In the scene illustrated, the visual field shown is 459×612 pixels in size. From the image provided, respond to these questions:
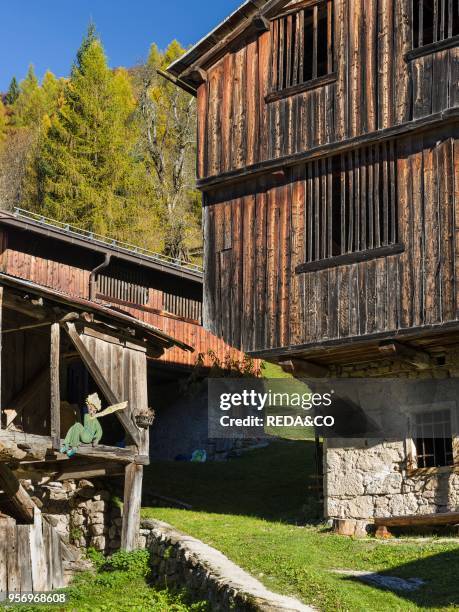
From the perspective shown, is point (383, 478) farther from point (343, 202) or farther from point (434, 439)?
point (343, 202)

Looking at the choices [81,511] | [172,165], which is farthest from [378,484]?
[172,165]

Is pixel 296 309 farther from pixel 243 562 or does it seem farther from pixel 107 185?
pixel 107 185

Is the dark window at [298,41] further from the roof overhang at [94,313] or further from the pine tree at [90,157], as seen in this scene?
the pine tree at [90,157]

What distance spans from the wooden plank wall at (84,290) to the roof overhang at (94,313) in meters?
7.83

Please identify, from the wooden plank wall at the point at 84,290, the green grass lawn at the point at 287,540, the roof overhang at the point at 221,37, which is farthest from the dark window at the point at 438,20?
the wooden plank wall at the point at 84,290

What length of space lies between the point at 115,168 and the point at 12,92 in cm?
4675

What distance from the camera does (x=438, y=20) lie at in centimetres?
1970

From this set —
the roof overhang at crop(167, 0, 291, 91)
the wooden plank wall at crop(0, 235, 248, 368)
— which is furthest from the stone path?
the wooden plank wall at crop(0, 235, 248, 368)

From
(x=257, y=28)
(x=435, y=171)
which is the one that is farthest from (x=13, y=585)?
(x=257, y=28)

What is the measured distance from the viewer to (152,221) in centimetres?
4894

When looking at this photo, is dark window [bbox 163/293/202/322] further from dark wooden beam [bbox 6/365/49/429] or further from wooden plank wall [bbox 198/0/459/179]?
dark wooden beam [bbox 6/365/49/429]

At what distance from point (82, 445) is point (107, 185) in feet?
100

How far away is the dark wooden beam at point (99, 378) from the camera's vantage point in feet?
63.8

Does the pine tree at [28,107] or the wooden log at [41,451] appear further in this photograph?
the pine tree at [28,107]
